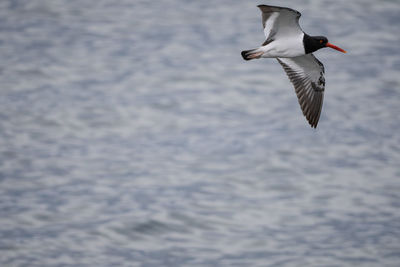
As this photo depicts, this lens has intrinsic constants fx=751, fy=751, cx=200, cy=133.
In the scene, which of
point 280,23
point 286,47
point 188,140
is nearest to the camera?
point 286,47

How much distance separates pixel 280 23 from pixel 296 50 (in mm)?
602

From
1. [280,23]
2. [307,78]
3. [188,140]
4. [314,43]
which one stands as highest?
[188,140]

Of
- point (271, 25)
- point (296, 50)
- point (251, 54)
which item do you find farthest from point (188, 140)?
point (251, 54)

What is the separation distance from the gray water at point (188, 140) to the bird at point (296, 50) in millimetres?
13622

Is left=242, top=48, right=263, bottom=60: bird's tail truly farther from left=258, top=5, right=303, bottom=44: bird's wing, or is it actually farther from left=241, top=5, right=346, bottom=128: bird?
left=258, top=5, right=303, bottom=44: bird's wing

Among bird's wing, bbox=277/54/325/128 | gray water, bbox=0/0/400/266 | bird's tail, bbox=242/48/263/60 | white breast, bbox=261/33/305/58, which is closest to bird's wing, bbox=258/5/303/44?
white breast, bbox=261/33/305/58

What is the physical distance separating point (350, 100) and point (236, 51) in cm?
1126

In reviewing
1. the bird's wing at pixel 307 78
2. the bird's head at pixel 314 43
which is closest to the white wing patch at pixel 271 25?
the bird's head at pixel 314 43

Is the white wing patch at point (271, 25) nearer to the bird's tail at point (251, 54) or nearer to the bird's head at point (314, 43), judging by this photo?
the bird's head at point (314, 43)

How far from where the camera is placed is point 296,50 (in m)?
13.3

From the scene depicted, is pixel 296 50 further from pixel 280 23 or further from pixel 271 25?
pixel 271 25

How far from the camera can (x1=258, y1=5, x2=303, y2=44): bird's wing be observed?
13242 millimetres

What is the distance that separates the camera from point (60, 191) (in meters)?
33.9

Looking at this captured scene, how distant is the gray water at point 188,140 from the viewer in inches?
1161
